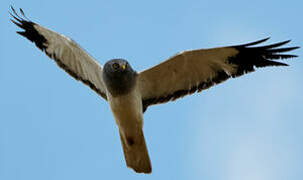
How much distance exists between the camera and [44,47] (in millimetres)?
13859

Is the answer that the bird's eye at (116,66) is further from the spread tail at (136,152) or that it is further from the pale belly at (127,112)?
the spread tail at (136,152)

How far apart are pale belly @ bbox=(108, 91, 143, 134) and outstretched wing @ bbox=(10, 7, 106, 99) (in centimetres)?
95

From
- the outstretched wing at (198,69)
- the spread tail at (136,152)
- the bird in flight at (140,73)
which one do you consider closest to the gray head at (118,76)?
the bird in flight at (140,73)

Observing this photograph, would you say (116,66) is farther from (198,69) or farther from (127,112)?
(198,69)

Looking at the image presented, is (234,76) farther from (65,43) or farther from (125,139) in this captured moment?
(65,43)

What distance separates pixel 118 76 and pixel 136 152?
1.65m

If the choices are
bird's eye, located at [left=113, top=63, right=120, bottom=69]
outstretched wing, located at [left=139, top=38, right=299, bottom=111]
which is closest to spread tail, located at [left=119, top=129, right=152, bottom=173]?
outstretched wing, located at [left=139, top=38, right=299, bottom=111]

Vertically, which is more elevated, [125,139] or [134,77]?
[134,77]

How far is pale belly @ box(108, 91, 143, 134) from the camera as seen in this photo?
12.8 m

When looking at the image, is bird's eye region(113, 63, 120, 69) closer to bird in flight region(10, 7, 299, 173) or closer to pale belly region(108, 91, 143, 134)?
bird in flight region(10, 7, 299, 173)

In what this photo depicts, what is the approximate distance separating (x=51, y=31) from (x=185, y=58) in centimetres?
282

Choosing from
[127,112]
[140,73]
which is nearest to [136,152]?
[127,112]

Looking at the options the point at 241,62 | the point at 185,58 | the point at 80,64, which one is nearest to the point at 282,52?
the point at 241,62

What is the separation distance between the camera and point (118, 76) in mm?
12477
